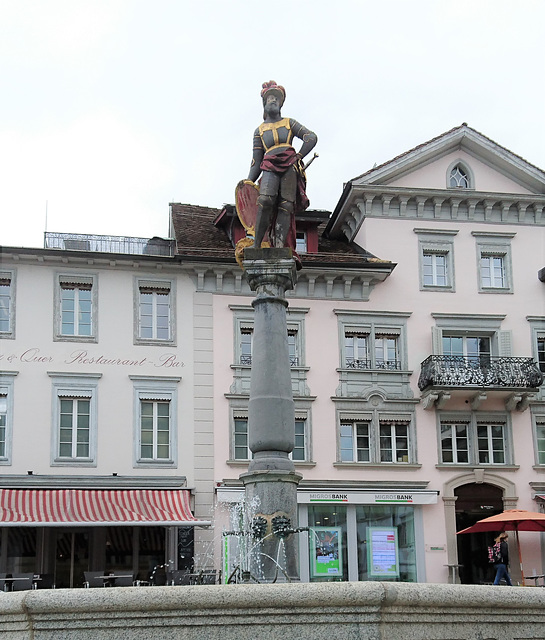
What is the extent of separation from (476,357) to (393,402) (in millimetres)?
3021

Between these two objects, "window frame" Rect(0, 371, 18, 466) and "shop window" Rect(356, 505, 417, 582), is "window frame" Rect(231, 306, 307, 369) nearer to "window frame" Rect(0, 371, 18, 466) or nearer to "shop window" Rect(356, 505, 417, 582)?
"shop window" Rect(356, 505, 417, 582)

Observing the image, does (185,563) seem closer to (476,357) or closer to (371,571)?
(371,571)

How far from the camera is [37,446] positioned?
27.5 metres

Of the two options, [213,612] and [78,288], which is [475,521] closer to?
[78,288]

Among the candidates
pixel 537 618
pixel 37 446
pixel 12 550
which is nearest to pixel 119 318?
pixel 37 446

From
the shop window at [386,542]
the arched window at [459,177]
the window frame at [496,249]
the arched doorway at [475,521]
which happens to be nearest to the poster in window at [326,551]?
the shop window at [386,542]

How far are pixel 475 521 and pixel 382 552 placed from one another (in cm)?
299

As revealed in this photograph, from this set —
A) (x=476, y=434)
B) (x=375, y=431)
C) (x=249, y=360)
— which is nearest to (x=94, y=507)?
(x=249, y=360)

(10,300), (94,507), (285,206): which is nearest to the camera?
(285,206)

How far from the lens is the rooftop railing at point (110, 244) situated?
99.5ft

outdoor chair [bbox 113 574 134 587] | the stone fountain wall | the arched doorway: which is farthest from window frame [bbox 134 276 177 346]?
the stone fountain wall

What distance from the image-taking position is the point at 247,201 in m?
14.0

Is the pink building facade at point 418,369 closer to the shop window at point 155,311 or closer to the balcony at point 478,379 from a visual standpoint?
the balcony at point 478,379

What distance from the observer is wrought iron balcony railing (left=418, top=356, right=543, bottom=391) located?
2936 cm
